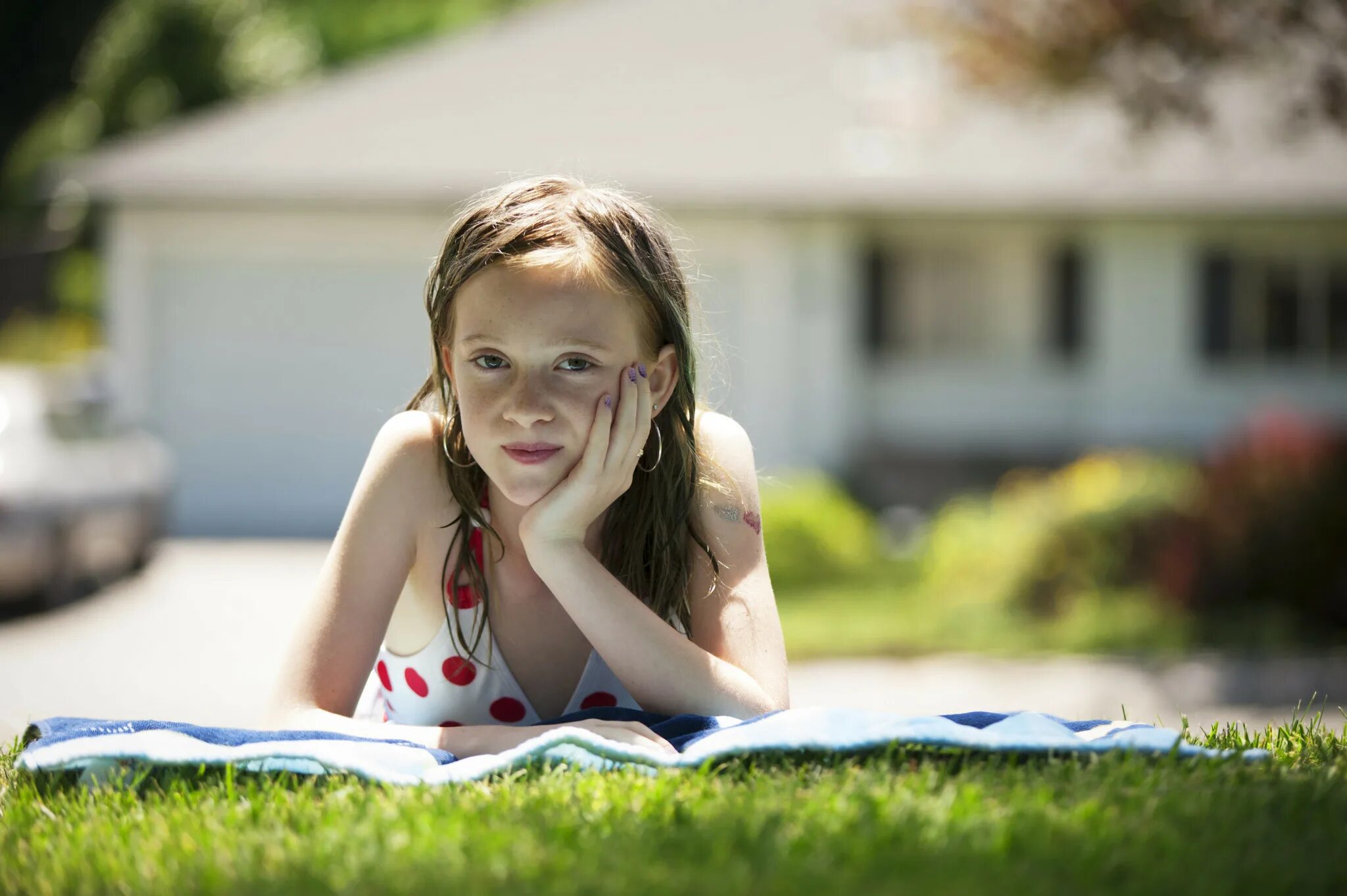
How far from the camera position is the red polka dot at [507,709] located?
3.07 m

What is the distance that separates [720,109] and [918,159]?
2.24 meters

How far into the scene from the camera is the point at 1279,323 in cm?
1648

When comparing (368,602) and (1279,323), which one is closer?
(368,602)

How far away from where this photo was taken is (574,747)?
251 cm

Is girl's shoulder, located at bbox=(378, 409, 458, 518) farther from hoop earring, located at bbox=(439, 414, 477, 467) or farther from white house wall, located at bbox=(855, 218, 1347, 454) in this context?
white house wall, located at bbox=(855, 218, 1347, 454)

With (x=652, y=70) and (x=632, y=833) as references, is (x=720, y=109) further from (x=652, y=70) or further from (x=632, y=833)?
Answer: (x=632, y=833)

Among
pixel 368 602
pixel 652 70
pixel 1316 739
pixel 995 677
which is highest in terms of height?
pixel 652 70

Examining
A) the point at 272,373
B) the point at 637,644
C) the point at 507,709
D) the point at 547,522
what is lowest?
the point at 507,709

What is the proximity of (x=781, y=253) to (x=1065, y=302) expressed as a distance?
349 centimetres

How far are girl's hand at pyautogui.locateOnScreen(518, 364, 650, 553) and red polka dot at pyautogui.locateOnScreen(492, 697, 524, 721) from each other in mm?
431

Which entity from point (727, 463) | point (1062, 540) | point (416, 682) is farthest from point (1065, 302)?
point (416, 682)

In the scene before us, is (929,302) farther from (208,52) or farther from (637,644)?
(208,52)

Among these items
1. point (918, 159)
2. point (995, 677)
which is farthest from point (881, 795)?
point (918, 159)

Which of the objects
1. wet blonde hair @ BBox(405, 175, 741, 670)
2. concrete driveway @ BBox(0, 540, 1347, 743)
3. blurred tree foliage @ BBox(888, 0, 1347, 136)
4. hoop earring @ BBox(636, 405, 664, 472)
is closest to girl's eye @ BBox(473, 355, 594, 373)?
wet blonde hair @ BBox(405, 175, 741, 670)
